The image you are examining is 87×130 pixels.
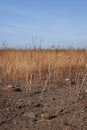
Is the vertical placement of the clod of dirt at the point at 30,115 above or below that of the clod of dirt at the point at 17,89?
below

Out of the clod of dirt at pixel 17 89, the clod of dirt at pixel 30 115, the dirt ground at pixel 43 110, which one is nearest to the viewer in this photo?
the dirt ground at pixel 43 110

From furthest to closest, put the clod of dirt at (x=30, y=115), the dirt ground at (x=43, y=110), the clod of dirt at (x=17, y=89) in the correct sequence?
the clod of dirt at (x=17, y=89) < the clod of dirt at (x=30, y=115) < the dirt ground at (x=43, y=110)

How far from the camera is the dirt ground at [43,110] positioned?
5410 mm

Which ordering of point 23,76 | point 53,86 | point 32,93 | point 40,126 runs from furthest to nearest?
1. point 23,76
2. point 53,86
3. point 32,93
4. point 40,126

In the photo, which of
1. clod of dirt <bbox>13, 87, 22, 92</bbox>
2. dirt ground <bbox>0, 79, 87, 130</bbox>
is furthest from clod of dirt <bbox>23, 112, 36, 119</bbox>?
clod of dirt <bbox>13, 87, 22, 92</bbox>

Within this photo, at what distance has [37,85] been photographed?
8.14 meters

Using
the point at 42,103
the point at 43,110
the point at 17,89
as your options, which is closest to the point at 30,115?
the point at 43,110

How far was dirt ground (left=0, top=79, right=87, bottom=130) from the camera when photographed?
5.41 metres

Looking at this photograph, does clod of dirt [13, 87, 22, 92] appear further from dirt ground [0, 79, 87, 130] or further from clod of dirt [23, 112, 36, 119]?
clod of dirt [23, 112, 36, 119]

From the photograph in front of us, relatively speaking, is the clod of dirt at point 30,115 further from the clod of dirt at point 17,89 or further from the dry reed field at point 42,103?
the clod of dirt at point 17,89

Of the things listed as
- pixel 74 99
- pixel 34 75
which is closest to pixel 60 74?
pixel 34 75

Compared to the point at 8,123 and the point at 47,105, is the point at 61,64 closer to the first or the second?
the point at 47,105

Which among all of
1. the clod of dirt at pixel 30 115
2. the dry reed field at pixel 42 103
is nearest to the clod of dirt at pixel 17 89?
the dry reed field at pixel 42 103

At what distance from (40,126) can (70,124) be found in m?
0.41
